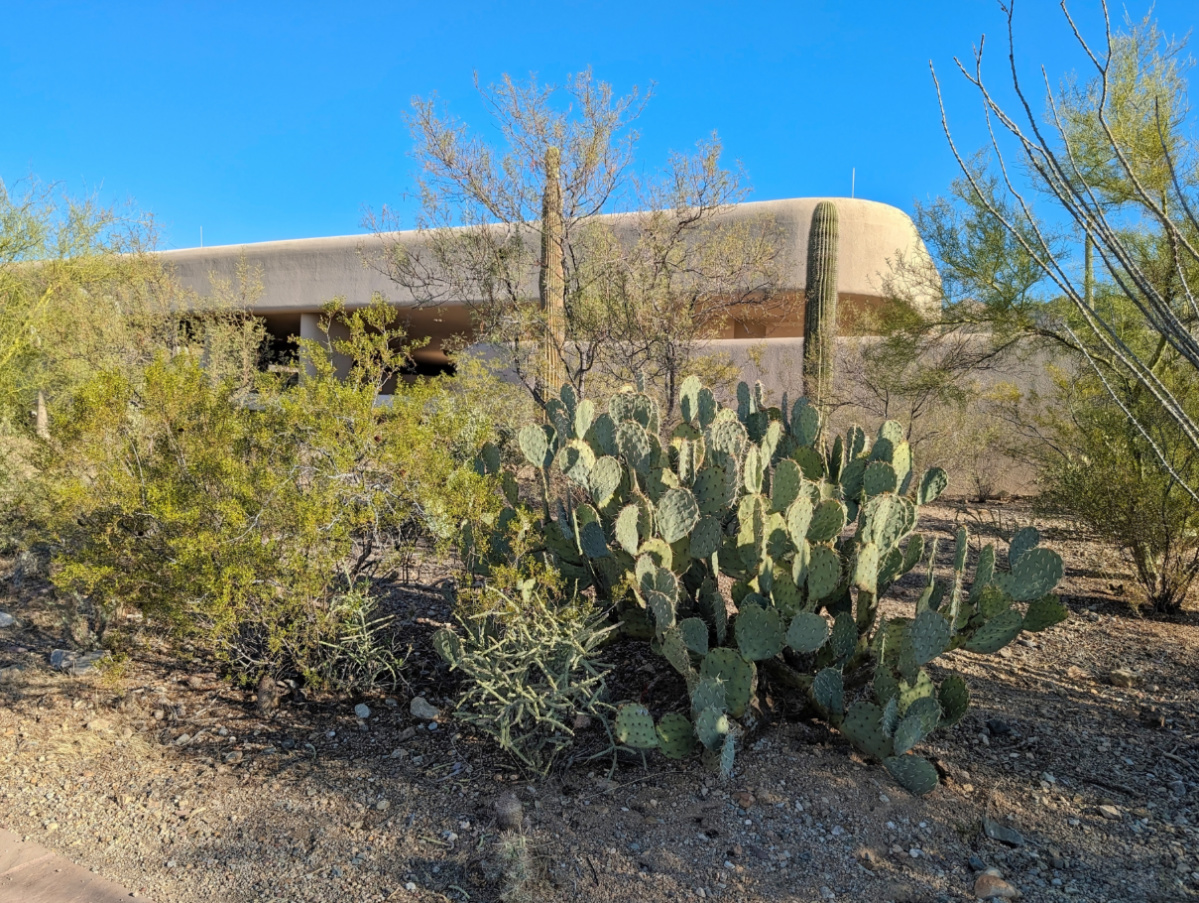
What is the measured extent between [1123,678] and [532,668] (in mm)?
2981

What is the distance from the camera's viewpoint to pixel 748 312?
40.1 ft

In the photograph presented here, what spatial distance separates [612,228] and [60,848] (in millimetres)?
8588

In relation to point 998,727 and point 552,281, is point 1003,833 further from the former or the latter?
point 552,281

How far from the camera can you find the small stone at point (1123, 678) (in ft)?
14.1

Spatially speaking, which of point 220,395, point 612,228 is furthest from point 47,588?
point 612,228

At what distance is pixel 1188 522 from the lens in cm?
551

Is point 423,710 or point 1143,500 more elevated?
point 1143,500

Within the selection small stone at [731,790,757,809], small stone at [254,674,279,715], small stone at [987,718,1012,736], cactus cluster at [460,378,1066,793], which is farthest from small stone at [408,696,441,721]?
small stone at [987,718,1012,736]

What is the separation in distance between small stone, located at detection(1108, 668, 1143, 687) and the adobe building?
732 cm

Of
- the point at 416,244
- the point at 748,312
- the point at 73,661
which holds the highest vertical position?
the point at 416,244

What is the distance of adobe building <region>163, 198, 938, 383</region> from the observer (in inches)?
556

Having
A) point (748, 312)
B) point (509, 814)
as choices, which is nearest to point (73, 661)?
point (509, 814)

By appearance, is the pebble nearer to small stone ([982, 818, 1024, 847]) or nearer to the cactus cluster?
the cactus cluster

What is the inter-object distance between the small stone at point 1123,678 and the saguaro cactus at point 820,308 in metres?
8.29
